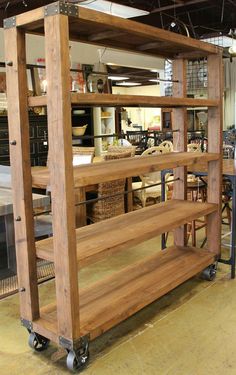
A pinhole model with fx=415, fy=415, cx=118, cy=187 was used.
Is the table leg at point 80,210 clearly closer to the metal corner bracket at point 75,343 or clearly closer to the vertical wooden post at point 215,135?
the vertical wooden post at point 215,135

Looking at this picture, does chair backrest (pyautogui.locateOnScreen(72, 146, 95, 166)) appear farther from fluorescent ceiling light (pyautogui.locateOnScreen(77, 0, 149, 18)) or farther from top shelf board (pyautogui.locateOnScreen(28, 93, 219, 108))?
top shelf board (pyautogui.locateOnScreen(28, 93, 219, 108))

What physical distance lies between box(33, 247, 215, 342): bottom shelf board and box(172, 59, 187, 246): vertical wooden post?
182 millimetres

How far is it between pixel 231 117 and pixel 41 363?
8.69 m

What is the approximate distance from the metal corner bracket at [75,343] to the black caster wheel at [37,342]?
25cm

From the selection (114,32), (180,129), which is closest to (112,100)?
(114,32)

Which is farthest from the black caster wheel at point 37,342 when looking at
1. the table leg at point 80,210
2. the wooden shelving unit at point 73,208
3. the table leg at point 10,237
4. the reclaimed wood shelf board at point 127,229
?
the table leg at point 80,210

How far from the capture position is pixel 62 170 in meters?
1.92

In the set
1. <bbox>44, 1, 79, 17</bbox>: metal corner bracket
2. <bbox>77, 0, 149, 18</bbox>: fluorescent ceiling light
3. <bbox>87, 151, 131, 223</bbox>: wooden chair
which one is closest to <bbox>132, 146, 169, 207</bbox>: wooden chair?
<bbox>87, 151, 131, 223</bbox>: wooden chair

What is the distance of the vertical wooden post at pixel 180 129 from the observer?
130 inches

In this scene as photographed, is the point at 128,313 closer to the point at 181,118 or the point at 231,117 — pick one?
the point at 181,118

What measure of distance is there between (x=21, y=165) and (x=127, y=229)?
789 mm

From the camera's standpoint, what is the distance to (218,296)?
2.98 m

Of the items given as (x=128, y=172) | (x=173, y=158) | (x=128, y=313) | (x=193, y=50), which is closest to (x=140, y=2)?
(x=193, y=50)

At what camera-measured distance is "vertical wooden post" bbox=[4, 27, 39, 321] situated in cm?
203
